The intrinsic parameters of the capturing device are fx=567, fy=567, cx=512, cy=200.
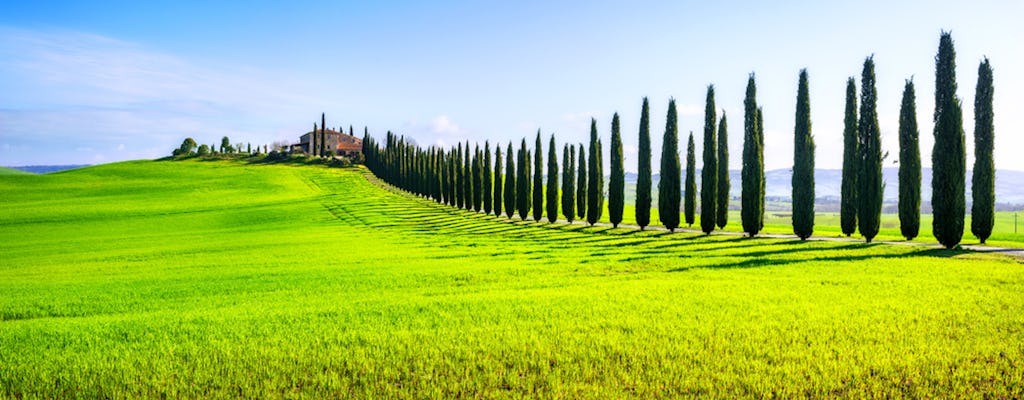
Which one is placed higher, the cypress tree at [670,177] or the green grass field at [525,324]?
the cypress tree at [670,177]

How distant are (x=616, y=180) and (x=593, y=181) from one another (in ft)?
10.2

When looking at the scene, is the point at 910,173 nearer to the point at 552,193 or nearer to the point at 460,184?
the point at 552,193

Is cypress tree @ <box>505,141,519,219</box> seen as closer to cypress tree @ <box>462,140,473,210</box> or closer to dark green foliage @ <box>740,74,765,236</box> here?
cypress tree @ <box>462,140,473,210</box>

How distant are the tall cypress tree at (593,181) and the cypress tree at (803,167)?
1532 cm

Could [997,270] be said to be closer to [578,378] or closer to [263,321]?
[578,378]

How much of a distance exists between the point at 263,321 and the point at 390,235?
26924mm

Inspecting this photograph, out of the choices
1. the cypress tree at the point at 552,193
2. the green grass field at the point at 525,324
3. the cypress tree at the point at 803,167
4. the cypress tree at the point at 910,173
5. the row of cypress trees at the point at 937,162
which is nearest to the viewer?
the green grass field at the point at 525,324

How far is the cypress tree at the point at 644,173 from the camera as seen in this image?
129ft

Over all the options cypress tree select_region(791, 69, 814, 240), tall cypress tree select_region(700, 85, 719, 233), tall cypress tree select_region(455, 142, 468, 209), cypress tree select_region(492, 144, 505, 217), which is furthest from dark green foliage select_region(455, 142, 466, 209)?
cypress tree select_region(791, 69, 814, 240)

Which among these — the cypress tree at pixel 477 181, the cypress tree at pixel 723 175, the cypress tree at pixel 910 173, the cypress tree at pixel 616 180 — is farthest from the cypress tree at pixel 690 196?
the cypress tree at pixel 477 181

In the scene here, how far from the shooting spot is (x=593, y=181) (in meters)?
46.1

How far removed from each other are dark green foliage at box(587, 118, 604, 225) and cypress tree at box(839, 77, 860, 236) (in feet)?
58.4

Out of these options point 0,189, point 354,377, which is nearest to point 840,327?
point 354,377

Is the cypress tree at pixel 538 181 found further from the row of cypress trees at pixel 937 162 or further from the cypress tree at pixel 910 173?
the cypress tree at pixel 910 173
